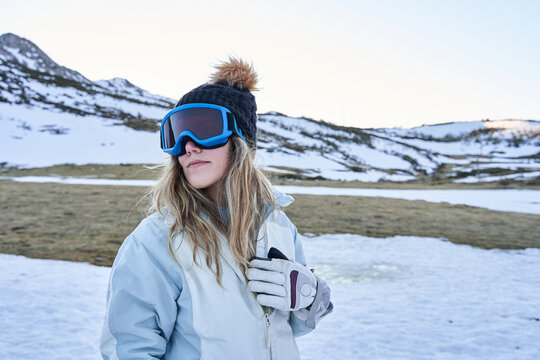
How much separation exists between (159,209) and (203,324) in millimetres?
578

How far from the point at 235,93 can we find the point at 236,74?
0.43 ft

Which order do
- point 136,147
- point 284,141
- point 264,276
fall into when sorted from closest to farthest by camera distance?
point 264,276
point 136,147
point 284,141

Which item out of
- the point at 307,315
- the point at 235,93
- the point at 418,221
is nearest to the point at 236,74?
the point at 235,93

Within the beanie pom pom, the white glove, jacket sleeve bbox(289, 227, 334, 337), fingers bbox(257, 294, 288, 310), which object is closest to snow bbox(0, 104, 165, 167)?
the beanie pom pom

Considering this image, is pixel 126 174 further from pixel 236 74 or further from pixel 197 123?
pixel 197 123

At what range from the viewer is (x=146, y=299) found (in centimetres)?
140

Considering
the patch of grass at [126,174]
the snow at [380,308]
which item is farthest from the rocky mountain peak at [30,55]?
the snow at [380,308]

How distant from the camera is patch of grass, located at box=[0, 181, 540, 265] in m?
8.87

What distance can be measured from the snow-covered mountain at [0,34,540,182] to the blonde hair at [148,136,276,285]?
35cm

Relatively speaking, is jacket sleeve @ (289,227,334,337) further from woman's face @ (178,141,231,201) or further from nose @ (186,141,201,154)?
nose @ (186,141,201,154)

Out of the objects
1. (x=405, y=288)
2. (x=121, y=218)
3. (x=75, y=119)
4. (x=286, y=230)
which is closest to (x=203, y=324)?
(x=286, y=230)

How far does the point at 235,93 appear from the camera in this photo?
6.47 ft

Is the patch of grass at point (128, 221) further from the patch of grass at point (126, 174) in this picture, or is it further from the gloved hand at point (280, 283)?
the patch of grass at point (126, 174)

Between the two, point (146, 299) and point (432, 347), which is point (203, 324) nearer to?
point (146, 299)
